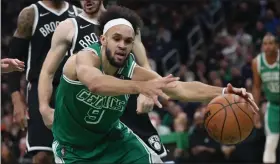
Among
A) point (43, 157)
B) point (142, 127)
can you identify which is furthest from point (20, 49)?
point (142, 127)

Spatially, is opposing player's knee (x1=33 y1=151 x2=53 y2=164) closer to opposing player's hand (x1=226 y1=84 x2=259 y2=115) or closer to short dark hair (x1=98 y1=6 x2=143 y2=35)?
short dark hair (x1=98 y1=6 x2=143 y2=35)

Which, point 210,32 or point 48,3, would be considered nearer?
point 48,3

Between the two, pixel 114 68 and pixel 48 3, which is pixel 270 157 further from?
pixel 114 68

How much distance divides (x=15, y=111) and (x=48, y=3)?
1.16 meters

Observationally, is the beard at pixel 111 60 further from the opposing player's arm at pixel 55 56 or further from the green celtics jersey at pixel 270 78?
the green celtics jersey at pixel 270 78

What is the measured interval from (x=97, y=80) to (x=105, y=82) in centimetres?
8

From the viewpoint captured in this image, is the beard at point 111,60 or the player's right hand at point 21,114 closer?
the beard at point 111,60

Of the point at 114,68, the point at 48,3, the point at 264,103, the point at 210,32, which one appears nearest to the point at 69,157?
the point at 114,68

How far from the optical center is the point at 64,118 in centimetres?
584

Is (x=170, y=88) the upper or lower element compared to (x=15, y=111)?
upper

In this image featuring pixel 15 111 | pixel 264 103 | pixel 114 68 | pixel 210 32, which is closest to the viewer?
pixel 114 68

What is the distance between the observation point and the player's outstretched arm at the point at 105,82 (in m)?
4.65

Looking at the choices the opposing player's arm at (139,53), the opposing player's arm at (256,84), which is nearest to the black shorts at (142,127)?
the opposing player's arm at (139,53)

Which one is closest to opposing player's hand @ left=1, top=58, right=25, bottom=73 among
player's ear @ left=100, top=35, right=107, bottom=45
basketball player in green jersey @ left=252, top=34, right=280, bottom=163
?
player's ear @ left=100, top=35, right=107, bottom=45
